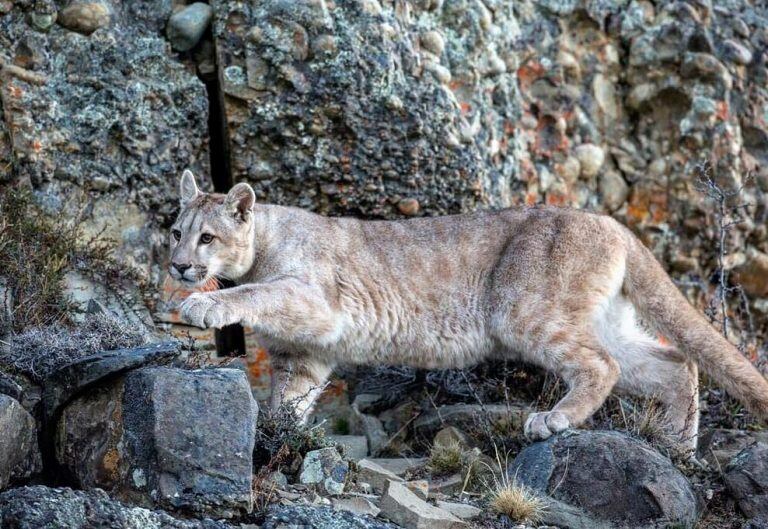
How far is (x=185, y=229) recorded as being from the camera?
23.2 ft

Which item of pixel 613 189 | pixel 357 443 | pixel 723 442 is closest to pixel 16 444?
pixel 357 443

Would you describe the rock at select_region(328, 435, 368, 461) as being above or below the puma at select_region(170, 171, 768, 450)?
below

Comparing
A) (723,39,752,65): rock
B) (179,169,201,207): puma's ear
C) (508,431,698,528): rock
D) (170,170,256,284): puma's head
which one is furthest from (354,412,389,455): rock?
(723,39,752,65): rock

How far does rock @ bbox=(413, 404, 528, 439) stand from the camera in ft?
22.8

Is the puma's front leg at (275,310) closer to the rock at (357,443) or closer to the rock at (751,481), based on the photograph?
the rock at (357,443)

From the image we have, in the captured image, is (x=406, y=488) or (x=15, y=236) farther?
(x=15, y=236)

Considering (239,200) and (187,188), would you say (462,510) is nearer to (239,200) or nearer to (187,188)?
(239,200)

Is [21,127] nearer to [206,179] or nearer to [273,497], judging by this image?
[206,179]

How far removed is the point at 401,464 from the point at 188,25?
3.92 metres

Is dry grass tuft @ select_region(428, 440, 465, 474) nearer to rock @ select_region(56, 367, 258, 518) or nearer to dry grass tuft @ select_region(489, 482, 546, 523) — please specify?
dry grass tuft @ select_region(489, 482, 546, 523)

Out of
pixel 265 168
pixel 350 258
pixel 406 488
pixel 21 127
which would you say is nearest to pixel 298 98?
pixel 265 168

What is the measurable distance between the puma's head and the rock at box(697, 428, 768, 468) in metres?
3.57

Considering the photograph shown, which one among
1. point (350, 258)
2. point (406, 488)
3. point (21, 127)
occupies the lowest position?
point (406, 488)

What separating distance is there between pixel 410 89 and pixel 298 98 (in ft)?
3.12
